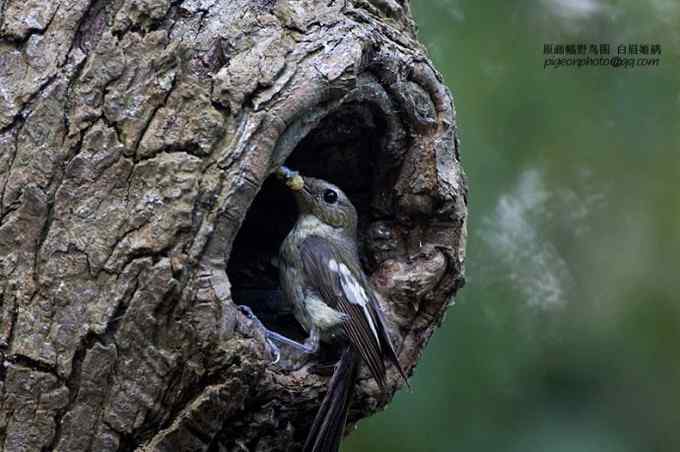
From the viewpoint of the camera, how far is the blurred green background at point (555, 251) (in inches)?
143

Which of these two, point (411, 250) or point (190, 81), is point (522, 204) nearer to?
point (411, 250)

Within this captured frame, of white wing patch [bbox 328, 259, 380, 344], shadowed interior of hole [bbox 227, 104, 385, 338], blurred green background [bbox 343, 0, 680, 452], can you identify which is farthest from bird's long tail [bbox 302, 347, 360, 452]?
blurred green background [bbox 343, 0, 680, 452]

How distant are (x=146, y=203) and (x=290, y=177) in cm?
71

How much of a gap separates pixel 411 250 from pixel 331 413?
63 cm

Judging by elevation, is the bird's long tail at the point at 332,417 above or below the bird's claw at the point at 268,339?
below

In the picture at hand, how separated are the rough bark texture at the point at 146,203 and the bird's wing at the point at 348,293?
0.58 feet

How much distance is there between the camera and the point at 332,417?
104 inches

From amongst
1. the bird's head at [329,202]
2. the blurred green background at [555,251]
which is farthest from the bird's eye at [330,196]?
the blurred green background at [555,251]

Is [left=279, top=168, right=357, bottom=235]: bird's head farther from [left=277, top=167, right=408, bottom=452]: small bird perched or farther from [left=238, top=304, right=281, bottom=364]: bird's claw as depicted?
[left=238, top=304, right=281, bottom=364]: bird's claw

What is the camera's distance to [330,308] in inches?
117

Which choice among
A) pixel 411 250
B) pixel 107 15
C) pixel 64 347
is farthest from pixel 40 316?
pixel 411 250

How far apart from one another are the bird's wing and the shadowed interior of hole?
0.64 feet

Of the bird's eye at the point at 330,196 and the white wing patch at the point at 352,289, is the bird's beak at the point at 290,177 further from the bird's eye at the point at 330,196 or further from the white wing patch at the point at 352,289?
the white wing patch at the point at 352,289

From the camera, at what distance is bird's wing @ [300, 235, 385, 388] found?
2750mm
